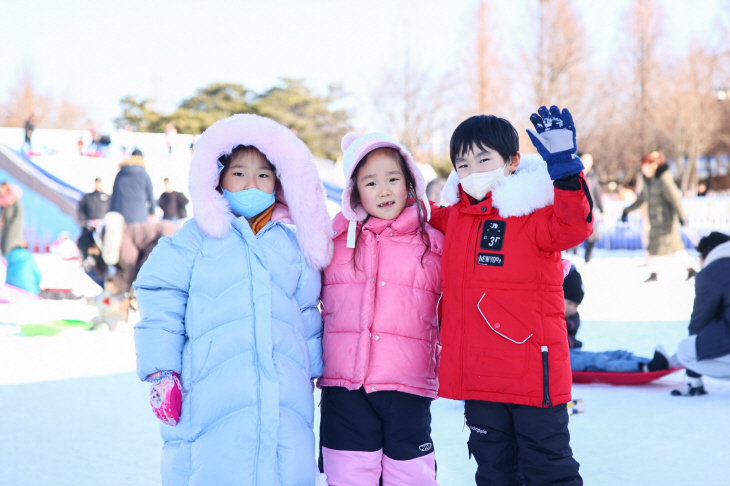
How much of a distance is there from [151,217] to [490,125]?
7008 mm

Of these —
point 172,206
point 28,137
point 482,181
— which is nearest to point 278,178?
point 482,181

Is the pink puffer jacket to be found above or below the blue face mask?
below

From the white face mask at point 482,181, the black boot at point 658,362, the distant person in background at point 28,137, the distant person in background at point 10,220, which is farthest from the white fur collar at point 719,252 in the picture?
the distant person in background at point 28,137

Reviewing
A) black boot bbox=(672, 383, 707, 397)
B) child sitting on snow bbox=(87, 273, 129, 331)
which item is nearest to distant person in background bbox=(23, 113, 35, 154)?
child sitting on snow bbox=(87, 273, 129, 331)

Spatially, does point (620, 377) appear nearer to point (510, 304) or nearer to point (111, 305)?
point (510, 304)

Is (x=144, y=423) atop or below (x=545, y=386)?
below

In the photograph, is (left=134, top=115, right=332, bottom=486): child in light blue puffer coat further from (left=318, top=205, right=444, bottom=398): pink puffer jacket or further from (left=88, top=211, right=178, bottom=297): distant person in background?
(left=88, top=211, right=178, bottom=297): distant person in background

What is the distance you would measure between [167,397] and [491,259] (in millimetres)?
1112

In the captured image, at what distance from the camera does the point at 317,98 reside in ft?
125

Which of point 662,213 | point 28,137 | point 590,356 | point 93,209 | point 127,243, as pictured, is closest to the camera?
point 590,356

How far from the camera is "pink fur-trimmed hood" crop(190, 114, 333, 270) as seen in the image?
2.07m

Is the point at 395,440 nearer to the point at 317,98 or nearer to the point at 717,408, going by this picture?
the point at 717,408

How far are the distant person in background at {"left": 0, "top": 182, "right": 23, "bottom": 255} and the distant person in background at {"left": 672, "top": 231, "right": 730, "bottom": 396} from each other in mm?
7391

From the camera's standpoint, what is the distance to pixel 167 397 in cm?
191
